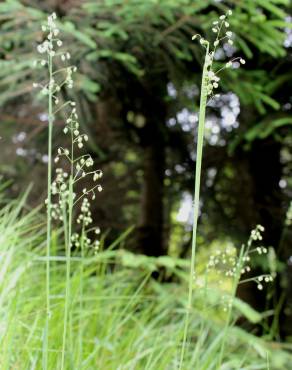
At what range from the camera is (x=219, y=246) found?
4.14m

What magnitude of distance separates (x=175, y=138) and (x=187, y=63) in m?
0.76

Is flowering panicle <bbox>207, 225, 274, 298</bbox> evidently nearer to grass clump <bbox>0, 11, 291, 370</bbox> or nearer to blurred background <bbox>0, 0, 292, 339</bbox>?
grass clump <bbox>0, 11, 291, 370</bbox>

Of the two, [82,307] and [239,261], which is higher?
[239,261]

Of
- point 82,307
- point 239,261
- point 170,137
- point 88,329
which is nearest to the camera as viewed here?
point 239,261

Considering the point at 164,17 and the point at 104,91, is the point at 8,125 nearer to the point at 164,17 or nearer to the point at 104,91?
the point at 104,91

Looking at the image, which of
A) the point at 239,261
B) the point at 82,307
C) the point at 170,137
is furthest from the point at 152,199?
the point at 239,261

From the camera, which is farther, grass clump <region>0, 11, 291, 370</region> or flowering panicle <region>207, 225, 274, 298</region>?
flowering panicle <region>207, 225, 274, 298</region>

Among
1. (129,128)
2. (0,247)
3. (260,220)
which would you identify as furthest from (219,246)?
(0,247)

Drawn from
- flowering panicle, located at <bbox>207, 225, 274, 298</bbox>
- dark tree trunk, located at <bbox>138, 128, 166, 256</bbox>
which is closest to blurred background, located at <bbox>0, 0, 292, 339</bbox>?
dark tree trunk, located at <bbox>138, 128, 166, 256</bbox>

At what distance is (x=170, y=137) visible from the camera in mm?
4141

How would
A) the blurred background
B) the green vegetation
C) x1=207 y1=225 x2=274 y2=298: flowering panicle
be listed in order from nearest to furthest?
x1=207 y1=225 x2=274 y2=298: flowering panicle
the green vegetation
the blurred background

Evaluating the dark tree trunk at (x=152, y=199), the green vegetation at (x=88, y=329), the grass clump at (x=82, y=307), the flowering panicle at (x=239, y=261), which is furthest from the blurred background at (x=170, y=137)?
the flowering panicle at (x=239, y=261)

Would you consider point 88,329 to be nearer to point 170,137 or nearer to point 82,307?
point 82,307

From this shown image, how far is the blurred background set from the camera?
3082 mm
